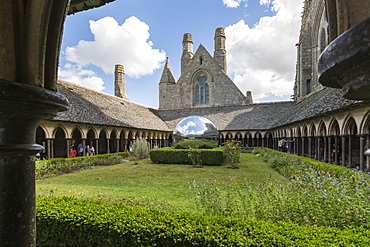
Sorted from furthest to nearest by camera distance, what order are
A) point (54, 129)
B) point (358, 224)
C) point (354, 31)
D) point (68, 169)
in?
1. point (54, 129)
2. point (68, 169)
3. point (358, 224)
4. point (354, 31)

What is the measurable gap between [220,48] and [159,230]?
37763mm

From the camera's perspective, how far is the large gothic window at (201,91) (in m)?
34.8

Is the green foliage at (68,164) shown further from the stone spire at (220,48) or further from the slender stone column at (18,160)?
the stone spire at (220,48)

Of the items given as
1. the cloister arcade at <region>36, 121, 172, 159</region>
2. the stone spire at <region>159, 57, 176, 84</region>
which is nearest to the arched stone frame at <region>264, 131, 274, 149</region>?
the cloister arcade at <region>36, 121, 172, 159</region>

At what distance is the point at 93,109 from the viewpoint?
1842 centimetres

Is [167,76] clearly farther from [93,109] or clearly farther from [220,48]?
[93,109]

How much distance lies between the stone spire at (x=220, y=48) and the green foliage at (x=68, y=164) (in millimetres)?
27005

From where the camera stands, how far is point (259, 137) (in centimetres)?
2627

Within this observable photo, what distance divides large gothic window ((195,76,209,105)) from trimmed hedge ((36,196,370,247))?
31.8 metres

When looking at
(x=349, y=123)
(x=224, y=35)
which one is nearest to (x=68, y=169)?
(x=349, y=123)

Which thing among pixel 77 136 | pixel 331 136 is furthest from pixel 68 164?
pixel 331 136

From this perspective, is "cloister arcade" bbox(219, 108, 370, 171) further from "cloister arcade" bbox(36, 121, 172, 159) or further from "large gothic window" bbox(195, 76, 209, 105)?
"cloister arcade" bbox(36, 121, 172, 159)

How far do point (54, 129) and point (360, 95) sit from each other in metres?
16.0

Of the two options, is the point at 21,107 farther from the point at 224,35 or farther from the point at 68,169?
the point at 224,35
